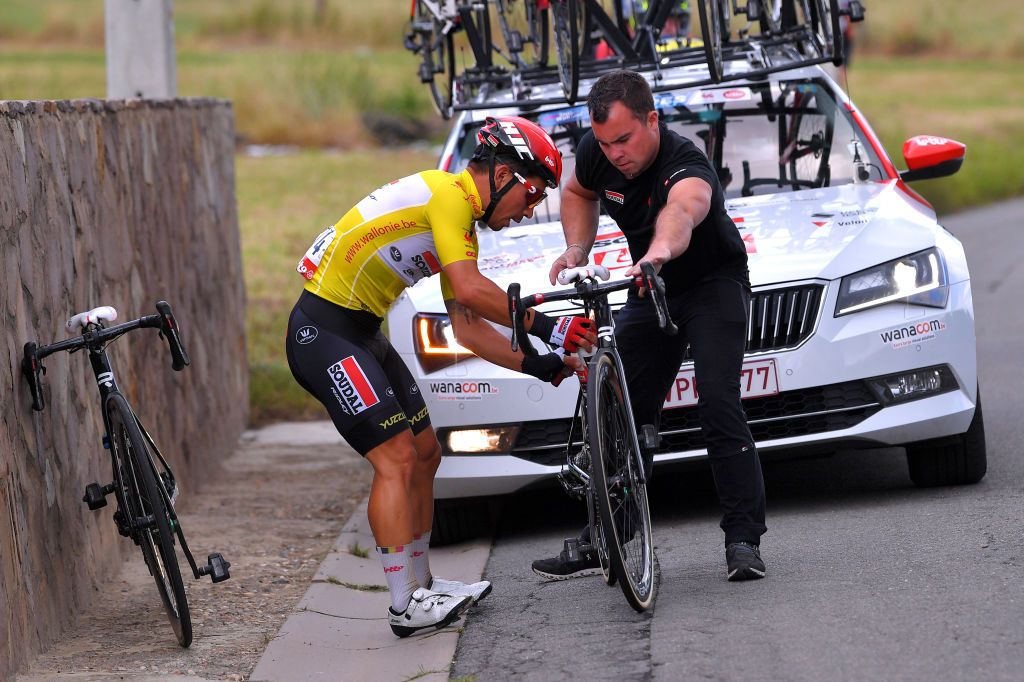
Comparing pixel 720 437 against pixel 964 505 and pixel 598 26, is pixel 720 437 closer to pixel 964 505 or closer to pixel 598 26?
pixel 964 505

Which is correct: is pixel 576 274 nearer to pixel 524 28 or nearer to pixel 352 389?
pixel 352 389

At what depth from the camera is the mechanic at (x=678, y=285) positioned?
18.2 feet

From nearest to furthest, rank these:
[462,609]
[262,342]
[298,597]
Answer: [462,609], [298,597], [262,342]

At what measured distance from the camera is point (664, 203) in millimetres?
5691

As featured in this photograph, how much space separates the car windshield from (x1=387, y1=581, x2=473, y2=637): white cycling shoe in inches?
102

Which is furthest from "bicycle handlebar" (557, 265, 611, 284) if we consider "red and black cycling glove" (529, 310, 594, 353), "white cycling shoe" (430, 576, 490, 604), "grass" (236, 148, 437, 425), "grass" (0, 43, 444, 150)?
"grass" (0, 43, 444, 150)

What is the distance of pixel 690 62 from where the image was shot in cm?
839

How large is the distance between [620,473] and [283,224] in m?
13.5

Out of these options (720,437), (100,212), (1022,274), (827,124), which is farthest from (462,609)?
(1022,274)

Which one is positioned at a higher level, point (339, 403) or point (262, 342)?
point (339, 403)

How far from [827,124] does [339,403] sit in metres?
3.39

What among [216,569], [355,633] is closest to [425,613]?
[355,633]

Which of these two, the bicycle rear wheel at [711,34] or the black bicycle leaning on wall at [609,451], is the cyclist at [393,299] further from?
the bicycle rear wheel at [711,34]

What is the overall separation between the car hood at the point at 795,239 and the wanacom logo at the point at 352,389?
1.14 meters
